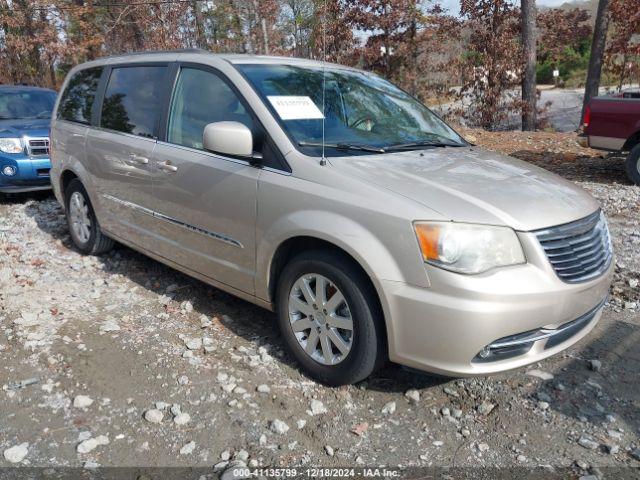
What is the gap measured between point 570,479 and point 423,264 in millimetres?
1170

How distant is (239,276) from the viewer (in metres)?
3.68

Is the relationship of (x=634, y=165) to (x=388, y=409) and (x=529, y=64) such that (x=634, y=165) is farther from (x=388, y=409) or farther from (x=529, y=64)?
(x=388, y=409)

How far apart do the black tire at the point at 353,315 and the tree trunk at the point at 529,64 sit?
12.5m

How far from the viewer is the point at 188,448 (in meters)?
2.77

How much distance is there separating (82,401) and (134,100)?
2500 mm

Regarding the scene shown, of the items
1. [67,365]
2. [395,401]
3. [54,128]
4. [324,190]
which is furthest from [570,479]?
[54,128]

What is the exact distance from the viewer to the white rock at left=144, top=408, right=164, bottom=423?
9.77 feet

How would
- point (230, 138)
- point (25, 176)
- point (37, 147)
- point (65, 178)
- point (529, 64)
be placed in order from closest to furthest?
point (230, 138) → point (65, 178) → point (25, 176) → point (37, 147) → point (529, 64)

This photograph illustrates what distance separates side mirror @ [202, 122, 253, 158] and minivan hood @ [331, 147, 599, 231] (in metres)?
0.54

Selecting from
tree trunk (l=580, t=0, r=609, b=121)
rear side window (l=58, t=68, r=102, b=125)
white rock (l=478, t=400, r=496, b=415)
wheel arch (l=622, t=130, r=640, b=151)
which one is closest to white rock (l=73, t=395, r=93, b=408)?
white rock (l=478, t=400, r=496, b=415)

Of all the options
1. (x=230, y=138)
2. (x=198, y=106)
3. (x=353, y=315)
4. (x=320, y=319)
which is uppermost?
(x=198, y=106)

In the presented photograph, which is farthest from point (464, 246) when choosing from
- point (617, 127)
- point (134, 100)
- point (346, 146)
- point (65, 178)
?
point (617, 127)

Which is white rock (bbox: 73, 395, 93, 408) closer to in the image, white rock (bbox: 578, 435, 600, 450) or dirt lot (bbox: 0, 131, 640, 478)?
dirt lot (bbox: 0, 131, 640, 478)

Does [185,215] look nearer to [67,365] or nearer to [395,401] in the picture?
[67,365]
